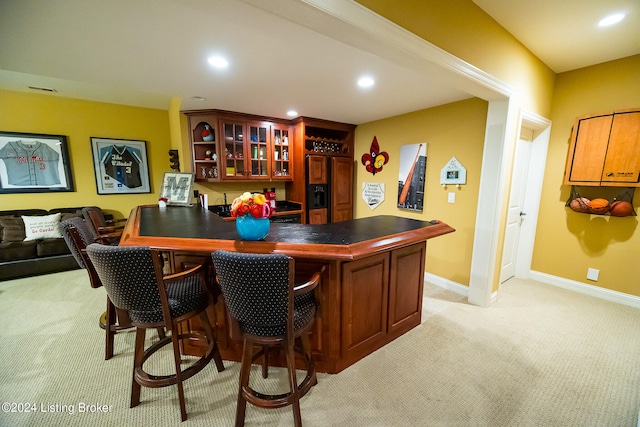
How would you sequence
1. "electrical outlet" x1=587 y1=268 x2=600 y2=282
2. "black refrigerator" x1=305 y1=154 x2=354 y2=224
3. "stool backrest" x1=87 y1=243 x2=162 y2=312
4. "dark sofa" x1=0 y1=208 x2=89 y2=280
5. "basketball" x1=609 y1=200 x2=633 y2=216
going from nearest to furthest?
1. "stool backrest" x1=87 y1=243 x2=162 y2=312
2. "basketball" x1=609 y1=200 x2=633 y2=216
3. "electrical outlet" x1=587 y1=268 x2=600 y2=282
4. "dark sofa" x1=0 y1=208 x2=89 y2=280
5. "black refrigerator" x1=305 y1=154 x2=354 y2=224

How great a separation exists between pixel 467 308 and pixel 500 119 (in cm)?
198

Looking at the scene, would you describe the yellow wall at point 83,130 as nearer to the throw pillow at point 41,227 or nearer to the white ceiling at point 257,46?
the throw pillow at point 41,227

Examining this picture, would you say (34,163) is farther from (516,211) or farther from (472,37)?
(516,211)

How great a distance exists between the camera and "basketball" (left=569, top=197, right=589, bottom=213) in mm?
2648

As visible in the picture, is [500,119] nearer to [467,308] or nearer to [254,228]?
[467,308]

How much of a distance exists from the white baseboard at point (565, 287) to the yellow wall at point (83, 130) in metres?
4.89

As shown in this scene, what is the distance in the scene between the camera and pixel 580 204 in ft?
8.80

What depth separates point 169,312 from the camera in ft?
4.32

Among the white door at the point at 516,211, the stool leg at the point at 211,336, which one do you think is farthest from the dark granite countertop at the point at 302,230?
the white door at the point at 516,211

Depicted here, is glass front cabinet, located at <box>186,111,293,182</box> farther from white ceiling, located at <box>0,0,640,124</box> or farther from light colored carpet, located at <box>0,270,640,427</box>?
light colored carpet, located at <box>0,270,640,427</box>

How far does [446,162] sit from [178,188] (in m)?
3.70

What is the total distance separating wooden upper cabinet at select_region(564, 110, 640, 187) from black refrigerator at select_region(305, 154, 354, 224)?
9.32 ft

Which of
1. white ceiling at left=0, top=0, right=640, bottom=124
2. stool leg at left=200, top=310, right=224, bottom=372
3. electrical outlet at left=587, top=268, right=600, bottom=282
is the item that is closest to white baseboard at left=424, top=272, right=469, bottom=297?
electrical outlet at left=587, top=268, right=600, bottom=282

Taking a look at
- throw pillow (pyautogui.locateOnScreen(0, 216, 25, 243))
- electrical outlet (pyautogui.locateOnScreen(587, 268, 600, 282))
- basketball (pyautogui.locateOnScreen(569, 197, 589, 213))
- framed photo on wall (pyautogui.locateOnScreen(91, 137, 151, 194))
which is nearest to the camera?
basketball (pyautogui.locateOnScreen(569, 197, 589, 213))
